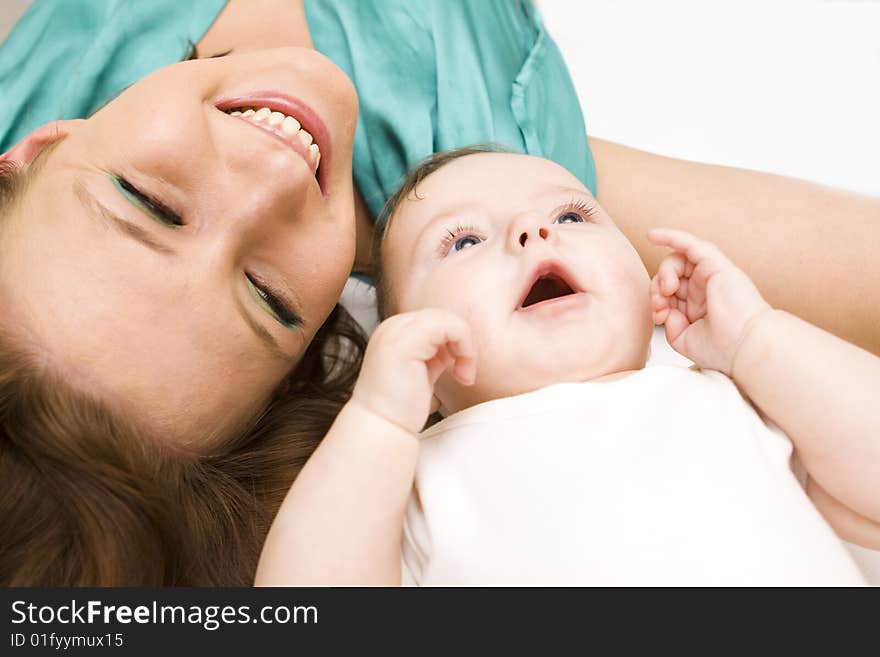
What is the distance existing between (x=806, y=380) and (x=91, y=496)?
70 centimetres

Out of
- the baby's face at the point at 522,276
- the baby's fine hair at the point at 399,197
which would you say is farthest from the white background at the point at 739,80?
the baby's face at the point at 522,276

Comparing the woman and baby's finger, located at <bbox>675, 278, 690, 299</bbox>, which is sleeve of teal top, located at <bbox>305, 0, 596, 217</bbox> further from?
baby's finger, located at <bbox>675, 278, 690, 299</bbox>

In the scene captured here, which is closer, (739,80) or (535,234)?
(535,234)

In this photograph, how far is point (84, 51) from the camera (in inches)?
47.5

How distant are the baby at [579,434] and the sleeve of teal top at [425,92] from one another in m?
0.29

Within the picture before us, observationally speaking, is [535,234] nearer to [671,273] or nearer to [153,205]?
[671,273]

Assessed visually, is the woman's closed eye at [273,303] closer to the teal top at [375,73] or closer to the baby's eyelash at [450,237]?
the baby's eyelash at [450,237]

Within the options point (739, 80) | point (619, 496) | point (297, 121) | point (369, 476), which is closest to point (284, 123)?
point (297, 121)

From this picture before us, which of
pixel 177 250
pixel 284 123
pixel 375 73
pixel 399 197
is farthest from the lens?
pixel 375 73

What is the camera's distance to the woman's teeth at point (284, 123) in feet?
2.91

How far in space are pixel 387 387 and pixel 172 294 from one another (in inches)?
9.2

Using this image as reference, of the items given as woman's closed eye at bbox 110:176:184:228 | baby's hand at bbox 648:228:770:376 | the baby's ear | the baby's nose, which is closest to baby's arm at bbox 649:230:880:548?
baby's hand at bbox 648:228:770:376

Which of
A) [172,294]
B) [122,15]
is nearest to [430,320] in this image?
[172,294]

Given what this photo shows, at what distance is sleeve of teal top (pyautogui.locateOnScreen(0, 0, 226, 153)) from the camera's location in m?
1.15
